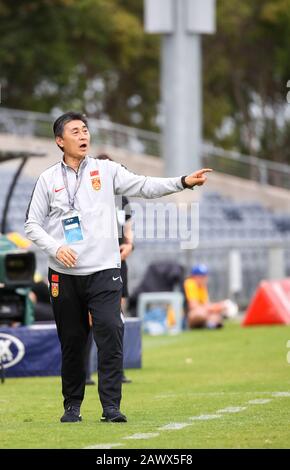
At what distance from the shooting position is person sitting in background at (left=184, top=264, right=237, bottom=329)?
79.2 feet

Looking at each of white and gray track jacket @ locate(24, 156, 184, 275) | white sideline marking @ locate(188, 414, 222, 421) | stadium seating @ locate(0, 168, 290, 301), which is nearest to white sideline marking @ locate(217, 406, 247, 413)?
white sideline marking @ locate(188, 414, 222, 421)

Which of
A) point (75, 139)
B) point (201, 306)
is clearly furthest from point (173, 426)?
point (201, 306)

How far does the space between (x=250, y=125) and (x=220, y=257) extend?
34.0 metres

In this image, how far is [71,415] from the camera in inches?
407

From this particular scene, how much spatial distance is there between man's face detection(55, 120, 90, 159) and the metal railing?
103 ft

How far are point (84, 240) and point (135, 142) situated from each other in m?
34.1

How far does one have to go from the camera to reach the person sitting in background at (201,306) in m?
24.1

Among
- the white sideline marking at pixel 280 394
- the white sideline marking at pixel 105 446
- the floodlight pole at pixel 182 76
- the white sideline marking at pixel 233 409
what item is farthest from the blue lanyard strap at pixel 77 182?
the floodlight pole at pixel 182 76

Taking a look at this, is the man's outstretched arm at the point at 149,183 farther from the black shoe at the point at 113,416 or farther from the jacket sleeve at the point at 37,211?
the black shoe at the point at 113,416

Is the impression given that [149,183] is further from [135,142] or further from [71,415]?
[135,142]

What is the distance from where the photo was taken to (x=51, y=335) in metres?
15.1

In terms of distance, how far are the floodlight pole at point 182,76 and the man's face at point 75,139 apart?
76.2 feet

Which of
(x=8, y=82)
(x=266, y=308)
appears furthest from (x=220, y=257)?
(x=8, y=82)
